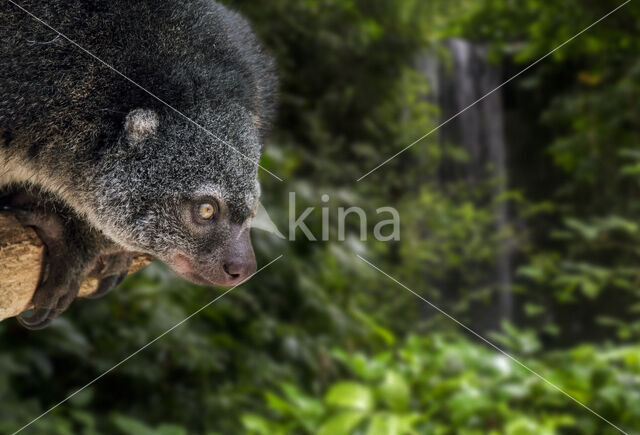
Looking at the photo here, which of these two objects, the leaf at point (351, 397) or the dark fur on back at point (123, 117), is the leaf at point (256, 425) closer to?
the leaf at point (351, 397)

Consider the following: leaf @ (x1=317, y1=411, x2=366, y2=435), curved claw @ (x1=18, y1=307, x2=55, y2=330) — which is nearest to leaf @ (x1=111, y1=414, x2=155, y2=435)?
leaf @ (x1=317, y1=411, x2=366, y2=435)

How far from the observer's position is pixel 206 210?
1.22 meters

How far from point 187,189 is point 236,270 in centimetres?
19

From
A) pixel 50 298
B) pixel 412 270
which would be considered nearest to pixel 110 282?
pixel 50 298

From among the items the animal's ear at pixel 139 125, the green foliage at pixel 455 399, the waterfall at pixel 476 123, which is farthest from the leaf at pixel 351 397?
the waterfall at pixel 476 123

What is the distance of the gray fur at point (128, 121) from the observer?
45.6 inches

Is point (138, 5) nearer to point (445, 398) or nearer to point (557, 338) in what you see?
point (445, 398)

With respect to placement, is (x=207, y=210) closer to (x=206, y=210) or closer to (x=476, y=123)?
(x=206, y=210)

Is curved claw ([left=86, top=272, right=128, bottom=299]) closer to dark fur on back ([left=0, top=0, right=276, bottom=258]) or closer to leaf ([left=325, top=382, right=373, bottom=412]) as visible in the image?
dark fur on back ([left=0, top=0, right=276, bottom=258])

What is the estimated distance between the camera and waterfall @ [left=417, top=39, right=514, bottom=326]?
5980 mm

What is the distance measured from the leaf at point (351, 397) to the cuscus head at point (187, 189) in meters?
1.48

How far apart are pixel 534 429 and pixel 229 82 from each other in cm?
216

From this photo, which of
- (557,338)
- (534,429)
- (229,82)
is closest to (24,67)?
(229,82)

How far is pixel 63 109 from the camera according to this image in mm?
1163
